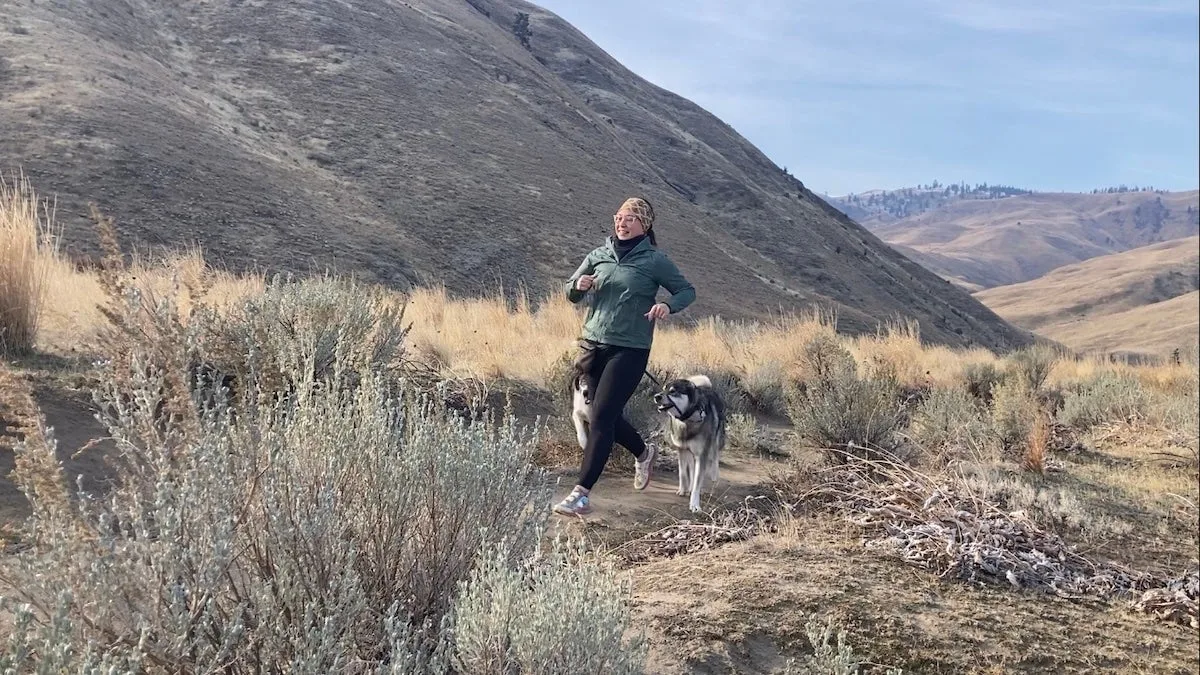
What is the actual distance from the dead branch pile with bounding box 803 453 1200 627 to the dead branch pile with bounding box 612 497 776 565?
2.18ft

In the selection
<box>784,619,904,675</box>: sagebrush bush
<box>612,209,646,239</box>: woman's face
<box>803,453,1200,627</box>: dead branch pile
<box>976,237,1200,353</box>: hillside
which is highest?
<box>976,237,1200,353</box>: hillside

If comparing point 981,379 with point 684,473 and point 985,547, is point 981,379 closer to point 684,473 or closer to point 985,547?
point 684,473

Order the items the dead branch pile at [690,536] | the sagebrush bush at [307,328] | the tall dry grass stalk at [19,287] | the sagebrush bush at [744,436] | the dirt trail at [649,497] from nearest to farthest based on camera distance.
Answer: the dead branch pile at [690,536] < the dirt trail at [649,497] < the sagebrush bush at [307,328] < the tall dry grass stalk at [19,287] < the sagebrush bush at [744,436]

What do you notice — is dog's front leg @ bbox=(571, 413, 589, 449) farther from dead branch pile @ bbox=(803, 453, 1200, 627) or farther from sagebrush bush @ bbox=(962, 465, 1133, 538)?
sagebrush bush @ bbox=(962, 465, 1133, 538)

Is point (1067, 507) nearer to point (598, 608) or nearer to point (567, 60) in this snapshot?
point (598, 608)

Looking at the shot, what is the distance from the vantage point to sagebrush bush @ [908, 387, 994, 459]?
22.3 ft

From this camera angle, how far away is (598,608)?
197 centimetres

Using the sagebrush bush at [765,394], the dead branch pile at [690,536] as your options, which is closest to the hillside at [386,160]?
the sagebrush bush at [765,394]

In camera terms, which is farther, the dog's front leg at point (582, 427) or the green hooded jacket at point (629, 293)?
the dog's front leg at point (582, 427)

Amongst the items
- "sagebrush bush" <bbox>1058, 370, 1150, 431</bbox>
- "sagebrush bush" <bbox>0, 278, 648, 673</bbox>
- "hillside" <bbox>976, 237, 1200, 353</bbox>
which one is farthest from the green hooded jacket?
"hillside" <bbox>976, 237, 1200, 353</bbox>

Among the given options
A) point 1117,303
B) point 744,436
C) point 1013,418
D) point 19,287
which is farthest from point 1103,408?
point 1117,303

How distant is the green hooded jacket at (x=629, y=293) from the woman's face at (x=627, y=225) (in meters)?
0.09

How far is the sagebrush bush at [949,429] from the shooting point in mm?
6793

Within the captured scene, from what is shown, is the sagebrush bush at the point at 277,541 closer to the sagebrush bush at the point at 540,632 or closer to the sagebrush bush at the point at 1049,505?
the sagebrush bush at the point at 540,632
